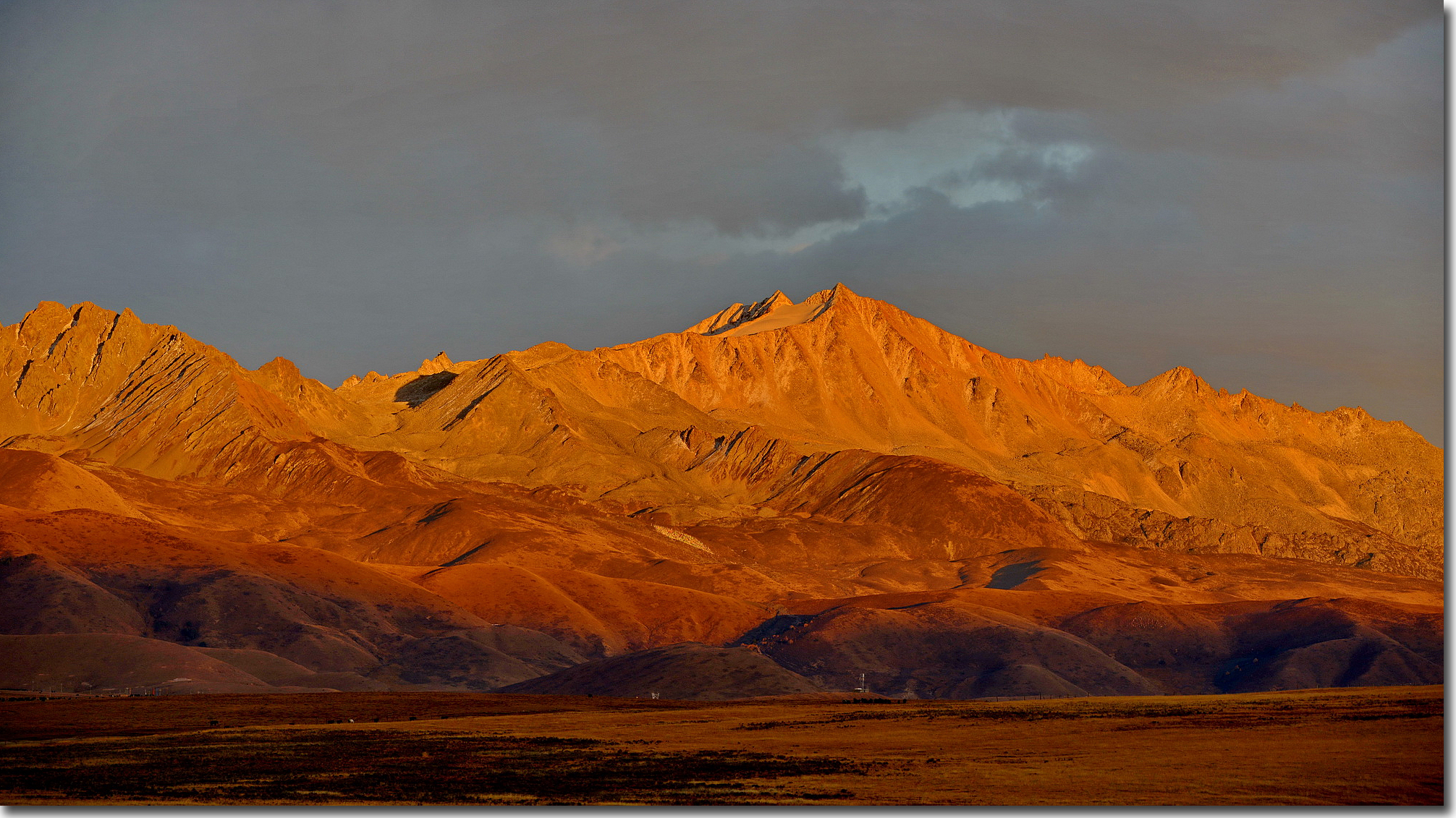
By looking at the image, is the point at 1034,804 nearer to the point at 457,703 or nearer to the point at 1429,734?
the point at 1429,734

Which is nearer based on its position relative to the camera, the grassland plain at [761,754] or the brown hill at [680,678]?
the grassland plain at [761,754]

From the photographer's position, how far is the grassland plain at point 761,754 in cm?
5159

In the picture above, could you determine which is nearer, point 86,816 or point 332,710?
point 86,816

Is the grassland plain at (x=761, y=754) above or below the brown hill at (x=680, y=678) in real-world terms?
below

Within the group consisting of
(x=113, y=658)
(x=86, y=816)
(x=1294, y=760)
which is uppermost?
(x=113, y=658)

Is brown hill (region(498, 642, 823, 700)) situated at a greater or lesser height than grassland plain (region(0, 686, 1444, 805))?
greater

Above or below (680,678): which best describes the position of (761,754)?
below

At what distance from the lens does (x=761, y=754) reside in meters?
67.1

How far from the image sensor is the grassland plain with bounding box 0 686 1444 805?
51.6 meters

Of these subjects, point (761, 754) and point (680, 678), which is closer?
point (761, 754)

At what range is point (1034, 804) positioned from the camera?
4881 centimetres

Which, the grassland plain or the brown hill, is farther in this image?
the brown hill

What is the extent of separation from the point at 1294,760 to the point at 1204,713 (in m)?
23.8

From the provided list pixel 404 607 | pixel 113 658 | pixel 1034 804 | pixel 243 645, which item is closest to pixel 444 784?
pixel 1034 804
